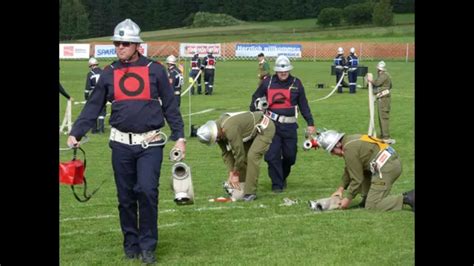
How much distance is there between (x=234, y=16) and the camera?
91.2 m

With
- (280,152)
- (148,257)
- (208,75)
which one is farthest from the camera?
(208,75)

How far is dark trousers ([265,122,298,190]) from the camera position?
13258mm

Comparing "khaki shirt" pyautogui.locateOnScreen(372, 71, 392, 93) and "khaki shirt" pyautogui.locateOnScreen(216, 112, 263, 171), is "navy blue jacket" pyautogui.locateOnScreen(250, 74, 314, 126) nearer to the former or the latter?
"khaki shirt" pyautogui.locateOnScreen(216, 112, 263, 171)

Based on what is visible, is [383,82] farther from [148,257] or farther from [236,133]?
[148,257]

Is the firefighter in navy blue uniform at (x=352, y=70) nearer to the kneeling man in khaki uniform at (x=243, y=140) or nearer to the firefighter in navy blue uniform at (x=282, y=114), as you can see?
the firefighter in navy blue uniform at (x=282, y=114)

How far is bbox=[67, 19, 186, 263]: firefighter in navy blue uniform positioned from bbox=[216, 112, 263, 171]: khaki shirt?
343 cm

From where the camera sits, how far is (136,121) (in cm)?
802

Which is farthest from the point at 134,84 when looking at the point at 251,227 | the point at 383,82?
the point at 383,82

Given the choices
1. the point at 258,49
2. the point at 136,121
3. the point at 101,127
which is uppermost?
the point at 258,49

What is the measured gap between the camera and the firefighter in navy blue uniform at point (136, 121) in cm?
802

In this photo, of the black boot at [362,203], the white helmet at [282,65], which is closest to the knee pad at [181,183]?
the black boot at [362,203]

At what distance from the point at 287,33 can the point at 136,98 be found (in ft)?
259
